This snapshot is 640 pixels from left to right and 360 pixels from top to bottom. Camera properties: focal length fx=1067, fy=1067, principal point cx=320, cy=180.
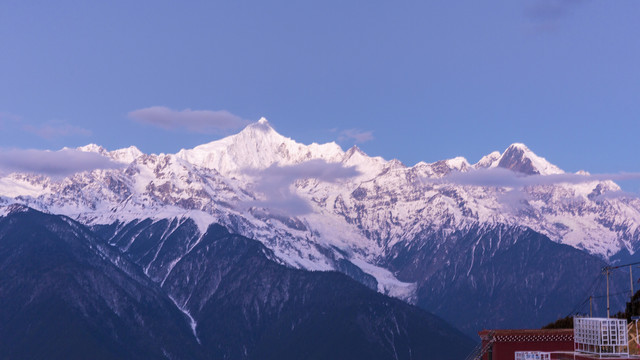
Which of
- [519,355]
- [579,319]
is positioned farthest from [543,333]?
[579,319]

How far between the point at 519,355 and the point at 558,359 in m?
8.71

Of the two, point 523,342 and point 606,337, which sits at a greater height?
point 606,337

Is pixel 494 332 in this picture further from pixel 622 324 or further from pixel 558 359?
pixel 622 324

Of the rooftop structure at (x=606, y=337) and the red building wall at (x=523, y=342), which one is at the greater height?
the rooftop structure at (x=606, y=337)

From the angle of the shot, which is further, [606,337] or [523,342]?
[523,342]

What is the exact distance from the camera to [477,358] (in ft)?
641

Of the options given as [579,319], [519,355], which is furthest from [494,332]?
[579,319]

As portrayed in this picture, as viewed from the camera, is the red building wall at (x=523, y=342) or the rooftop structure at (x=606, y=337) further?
the red building wall at (x=523, y=342)

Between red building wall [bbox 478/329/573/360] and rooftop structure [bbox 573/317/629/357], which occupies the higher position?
rooftop structure [bbox 573/317/629/357]

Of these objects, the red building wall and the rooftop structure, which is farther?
the red building wall

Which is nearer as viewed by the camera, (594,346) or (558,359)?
(594,346)

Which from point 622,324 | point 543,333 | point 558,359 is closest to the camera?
point 622,324

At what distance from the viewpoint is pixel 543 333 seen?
611 ft

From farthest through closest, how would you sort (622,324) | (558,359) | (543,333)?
(543,333) < (558,359) < (622,324)
